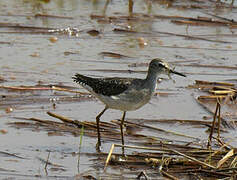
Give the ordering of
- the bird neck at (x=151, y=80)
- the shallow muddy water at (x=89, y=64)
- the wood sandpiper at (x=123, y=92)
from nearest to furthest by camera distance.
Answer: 1. the shallow muddy water at (x=89, y=64)
2. the wood sandpiper at (x=123, y=92)
3. the bird neck at (x=151, y=80)

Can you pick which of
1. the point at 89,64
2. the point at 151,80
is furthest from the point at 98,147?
the point at 89,64

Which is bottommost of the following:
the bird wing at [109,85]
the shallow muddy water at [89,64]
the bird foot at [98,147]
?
the bird foot at [98,147]

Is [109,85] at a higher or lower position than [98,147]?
higher

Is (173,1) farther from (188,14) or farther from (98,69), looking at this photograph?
(98,69)

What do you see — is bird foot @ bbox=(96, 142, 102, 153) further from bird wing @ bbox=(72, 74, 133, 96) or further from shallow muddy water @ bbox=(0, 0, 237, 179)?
bird wing @ bbox=(72, 74, 133, 96)

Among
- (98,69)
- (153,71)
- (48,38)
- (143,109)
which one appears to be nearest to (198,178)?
(153,71)

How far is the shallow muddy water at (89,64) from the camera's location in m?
7.06

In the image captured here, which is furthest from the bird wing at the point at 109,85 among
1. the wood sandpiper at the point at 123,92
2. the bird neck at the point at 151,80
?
the bird neck at the point at 151,80

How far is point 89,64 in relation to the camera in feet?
34.8

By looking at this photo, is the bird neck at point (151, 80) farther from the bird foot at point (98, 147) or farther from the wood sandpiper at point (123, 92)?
the bird foot at point (98, 147)

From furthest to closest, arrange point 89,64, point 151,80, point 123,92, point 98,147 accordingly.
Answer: point 89,64
point 151,80
point 123,92
point 98,147

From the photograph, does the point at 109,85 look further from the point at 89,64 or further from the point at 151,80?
the point at 89,64

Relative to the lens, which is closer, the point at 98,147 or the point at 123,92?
the point at 98,147

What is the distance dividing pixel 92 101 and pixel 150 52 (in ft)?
9.23
